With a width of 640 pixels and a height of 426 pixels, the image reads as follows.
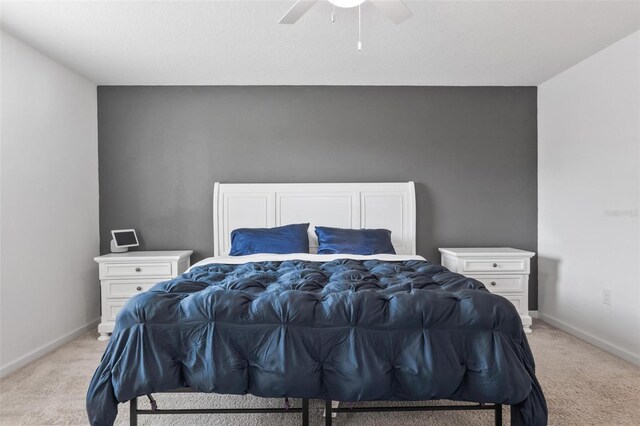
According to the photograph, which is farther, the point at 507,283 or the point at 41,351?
the point at 507,283

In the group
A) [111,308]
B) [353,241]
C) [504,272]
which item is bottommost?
[111,308]

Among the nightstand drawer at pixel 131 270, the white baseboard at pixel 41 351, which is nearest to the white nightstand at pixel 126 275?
the nightstand drawer at pixel 131 270

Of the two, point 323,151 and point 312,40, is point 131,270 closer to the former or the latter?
point 323,151

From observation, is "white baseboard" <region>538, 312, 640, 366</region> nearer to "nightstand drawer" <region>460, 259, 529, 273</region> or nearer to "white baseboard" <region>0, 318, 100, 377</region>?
"nightstand drawer" <region>460, 259, 529, 273</region>

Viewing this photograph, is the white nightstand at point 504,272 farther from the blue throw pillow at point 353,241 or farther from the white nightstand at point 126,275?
the white nightstand at point 126,275

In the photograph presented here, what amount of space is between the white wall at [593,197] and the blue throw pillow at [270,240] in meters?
2.38

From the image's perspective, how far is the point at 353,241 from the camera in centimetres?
352

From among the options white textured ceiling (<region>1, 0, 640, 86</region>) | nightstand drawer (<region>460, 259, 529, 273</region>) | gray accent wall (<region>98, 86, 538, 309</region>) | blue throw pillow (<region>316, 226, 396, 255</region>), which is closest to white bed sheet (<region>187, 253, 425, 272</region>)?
blue throw pillow (<region>316, 226, 396, 255</region>)

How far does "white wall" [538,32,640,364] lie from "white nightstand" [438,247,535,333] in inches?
15.7

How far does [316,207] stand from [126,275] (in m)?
1.82

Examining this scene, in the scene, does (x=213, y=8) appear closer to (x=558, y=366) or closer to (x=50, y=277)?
(x=50, y=277)

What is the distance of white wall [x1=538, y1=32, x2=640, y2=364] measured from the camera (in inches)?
115

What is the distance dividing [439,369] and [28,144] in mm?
3197

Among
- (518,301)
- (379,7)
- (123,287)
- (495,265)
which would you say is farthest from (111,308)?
(518,301)
